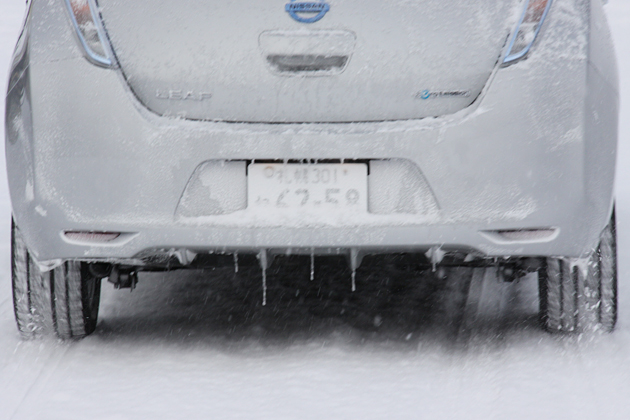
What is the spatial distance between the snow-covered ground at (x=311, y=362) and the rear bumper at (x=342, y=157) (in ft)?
1.32

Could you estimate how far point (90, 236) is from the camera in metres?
2.75

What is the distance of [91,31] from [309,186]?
0.75 m

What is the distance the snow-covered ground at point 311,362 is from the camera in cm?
261

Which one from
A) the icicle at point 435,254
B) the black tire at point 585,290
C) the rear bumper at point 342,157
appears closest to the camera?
the rear bumper at point 342,157

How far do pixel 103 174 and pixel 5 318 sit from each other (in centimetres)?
115

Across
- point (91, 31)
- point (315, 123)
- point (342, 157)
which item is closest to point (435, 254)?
point (342, 157)

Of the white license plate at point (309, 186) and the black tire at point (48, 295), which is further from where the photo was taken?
the black tire at point (48, 295)

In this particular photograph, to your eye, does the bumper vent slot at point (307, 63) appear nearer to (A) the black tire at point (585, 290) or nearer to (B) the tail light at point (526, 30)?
(B) the tail light at point (526, 30)

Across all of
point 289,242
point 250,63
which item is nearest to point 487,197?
point 289,242

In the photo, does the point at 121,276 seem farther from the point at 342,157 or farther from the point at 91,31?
the point at 342,157

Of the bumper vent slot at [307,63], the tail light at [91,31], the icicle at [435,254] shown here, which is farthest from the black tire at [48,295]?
the icicle at [435,254]

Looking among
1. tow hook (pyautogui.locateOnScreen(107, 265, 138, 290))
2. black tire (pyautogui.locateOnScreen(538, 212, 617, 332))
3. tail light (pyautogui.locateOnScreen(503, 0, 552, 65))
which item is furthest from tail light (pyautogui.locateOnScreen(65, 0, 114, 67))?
black tire (pyautogui.locateOnScreen(538, 212, 617, 332))

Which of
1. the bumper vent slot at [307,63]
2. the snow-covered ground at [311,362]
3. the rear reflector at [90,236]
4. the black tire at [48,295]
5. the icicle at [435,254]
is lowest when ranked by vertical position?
the snow-covered ground at [311,362]

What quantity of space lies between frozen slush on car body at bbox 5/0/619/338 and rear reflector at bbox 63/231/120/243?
0.12 feet
